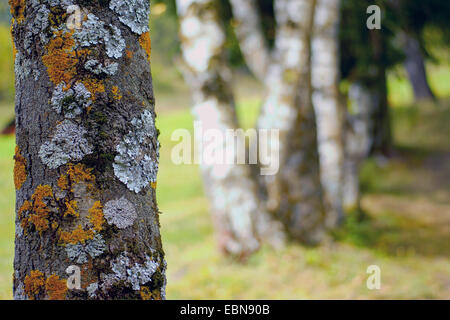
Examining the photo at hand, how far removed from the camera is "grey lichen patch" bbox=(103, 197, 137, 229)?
1.90m

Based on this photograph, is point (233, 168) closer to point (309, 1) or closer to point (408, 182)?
point (309, 1)

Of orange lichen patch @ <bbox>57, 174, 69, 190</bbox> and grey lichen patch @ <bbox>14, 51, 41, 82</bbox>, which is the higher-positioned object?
grey lichen patch @ <bbox>14, 51, 41, 82</bbox>

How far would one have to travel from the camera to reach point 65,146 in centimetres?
188

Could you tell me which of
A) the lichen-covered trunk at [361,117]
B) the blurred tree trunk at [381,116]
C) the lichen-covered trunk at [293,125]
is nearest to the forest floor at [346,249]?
the blurred tree trunk at [381,116]

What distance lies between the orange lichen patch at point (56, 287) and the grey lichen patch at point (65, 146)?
454mm

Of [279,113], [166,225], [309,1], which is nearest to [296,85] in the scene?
[279,113]

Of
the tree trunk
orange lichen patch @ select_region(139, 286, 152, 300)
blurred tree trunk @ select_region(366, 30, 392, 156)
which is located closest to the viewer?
orange lichen patch @ select_region(139, 286, 152, 300)

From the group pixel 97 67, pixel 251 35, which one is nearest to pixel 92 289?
pixel 97 67

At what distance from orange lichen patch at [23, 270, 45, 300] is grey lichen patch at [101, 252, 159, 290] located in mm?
247

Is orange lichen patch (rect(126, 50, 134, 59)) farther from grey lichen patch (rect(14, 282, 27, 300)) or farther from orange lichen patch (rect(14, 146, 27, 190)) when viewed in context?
grey lichen patch (rect(14, 282, 27, 300))

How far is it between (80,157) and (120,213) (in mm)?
285

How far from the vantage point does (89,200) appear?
1886 mm

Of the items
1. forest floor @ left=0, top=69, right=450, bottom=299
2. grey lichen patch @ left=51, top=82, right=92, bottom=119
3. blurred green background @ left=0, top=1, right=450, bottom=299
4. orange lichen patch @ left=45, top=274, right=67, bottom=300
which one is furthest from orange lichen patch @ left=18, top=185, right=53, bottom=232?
forest floor @ left=0, top=69, right=450, bottom=299

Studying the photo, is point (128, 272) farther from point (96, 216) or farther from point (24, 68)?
point (24, 68)
